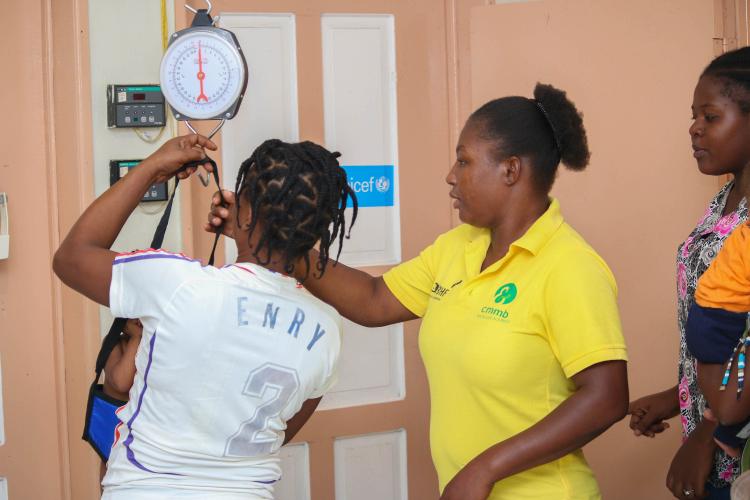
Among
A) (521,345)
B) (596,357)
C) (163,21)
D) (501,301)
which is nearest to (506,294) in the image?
(501,301)

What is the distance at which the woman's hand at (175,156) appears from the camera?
191 centimetres

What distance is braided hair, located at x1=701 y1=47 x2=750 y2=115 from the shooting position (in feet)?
7.34

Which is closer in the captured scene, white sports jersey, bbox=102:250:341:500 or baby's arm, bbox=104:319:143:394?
white sports jersey, bbox=102:250:341:500

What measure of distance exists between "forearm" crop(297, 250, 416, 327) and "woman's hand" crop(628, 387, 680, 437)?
686 millimetres

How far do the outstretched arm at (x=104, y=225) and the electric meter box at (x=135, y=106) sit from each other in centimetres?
95

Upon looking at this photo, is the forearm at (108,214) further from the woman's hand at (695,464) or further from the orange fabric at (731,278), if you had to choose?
the woman's hand at (695,464)

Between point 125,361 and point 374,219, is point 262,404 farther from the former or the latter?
point 374,219

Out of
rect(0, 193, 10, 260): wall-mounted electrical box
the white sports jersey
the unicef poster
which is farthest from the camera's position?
the unicef poster

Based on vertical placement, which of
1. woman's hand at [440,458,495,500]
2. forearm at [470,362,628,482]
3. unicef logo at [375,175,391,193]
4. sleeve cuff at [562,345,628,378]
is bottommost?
woman's hand at [440,458,495,500]

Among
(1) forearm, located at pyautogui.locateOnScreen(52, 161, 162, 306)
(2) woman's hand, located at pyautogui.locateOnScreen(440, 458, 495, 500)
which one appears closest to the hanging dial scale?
(1) forearm, located at pyautogui.locateOnScreen(52, 161, 162, 306)

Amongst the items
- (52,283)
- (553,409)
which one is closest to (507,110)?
(553,409)

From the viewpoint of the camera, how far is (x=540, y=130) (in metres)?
2.16

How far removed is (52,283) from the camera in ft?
9.21

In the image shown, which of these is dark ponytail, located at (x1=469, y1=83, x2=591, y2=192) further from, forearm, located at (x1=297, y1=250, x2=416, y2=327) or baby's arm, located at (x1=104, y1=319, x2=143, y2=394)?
baby's arm, located at (x1=104, y1=319, x2=143, y2=394)
